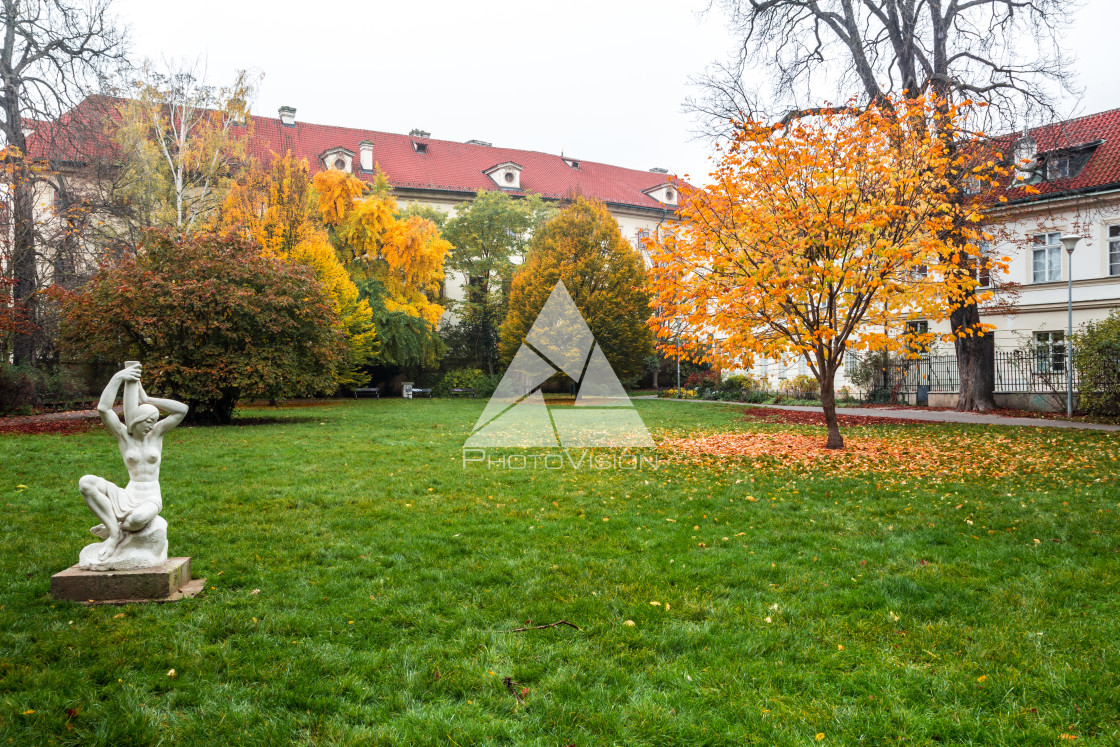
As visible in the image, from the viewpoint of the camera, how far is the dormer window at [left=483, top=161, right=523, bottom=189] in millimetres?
42656

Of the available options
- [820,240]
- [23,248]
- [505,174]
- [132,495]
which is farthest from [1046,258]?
[23,248]

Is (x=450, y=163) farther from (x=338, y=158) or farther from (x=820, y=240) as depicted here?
(x=820, y=240)

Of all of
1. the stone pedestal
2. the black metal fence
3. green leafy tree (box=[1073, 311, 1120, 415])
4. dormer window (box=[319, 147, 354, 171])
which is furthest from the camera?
dormer window (box=[319, 147, 354, 171])

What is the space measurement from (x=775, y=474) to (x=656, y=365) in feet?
94.1

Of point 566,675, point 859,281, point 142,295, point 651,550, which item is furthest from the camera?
point 142,295

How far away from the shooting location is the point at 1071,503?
623 centimetres

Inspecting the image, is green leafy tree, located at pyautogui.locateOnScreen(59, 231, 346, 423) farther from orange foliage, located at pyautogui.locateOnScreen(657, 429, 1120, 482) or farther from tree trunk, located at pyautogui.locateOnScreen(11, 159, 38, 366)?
orange foliage, located at pyautogui.locateOnScreen(657, 429, 1120, 482)

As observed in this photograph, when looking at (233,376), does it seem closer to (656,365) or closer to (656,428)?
(656,428)

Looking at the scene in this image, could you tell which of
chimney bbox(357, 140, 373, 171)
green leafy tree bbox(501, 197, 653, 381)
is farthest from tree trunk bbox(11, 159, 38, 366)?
chimney bbox(357, 140, 373, 171)

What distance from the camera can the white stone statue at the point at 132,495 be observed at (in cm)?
393

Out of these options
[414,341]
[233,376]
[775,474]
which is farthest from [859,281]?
[414,341]

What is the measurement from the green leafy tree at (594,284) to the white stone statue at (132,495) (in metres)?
22.0

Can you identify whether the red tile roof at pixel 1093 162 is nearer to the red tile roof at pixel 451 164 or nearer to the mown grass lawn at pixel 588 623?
the red tile roof at pixel 451 164

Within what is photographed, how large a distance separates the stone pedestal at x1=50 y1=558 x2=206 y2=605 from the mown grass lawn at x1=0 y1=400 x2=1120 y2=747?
115mm
